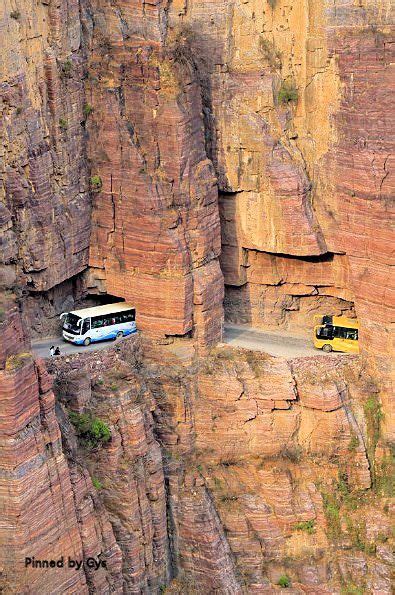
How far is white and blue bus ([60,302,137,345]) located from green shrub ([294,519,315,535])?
8574mm

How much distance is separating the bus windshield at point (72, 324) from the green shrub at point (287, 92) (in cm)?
1018

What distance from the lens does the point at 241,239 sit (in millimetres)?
66938

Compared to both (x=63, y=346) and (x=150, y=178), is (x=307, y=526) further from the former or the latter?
(x=150, y=178)

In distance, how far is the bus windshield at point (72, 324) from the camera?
63.0 m

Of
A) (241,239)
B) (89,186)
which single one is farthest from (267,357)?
(89,186)

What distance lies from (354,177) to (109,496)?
13418mm

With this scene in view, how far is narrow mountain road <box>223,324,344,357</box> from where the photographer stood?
2623 inches

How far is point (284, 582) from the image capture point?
65.2 metres

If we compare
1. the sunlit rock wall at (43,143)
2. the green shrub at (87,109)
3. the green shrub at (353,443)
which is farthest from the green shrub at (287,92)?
the green shrub at (353,443)

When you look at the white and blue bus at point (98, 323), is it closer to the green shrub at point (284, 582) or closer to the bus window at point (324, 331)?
the bus window at point (324, 331)

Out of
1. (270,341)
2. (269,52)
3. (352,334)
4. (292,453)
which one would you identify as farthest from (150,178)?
(292,453)

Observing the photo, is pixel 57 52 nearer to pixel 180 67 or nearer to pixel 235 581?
pixel 180 67

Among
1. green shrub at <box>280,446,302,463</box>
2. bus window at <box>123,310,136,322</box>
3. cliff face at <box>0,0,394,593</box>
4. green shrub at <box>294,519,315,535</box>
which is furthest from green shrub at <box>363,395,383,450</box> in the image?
bus window at <box>123,310,136,322</box>

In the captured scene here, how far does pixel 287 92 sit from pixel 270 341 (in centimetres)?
853
